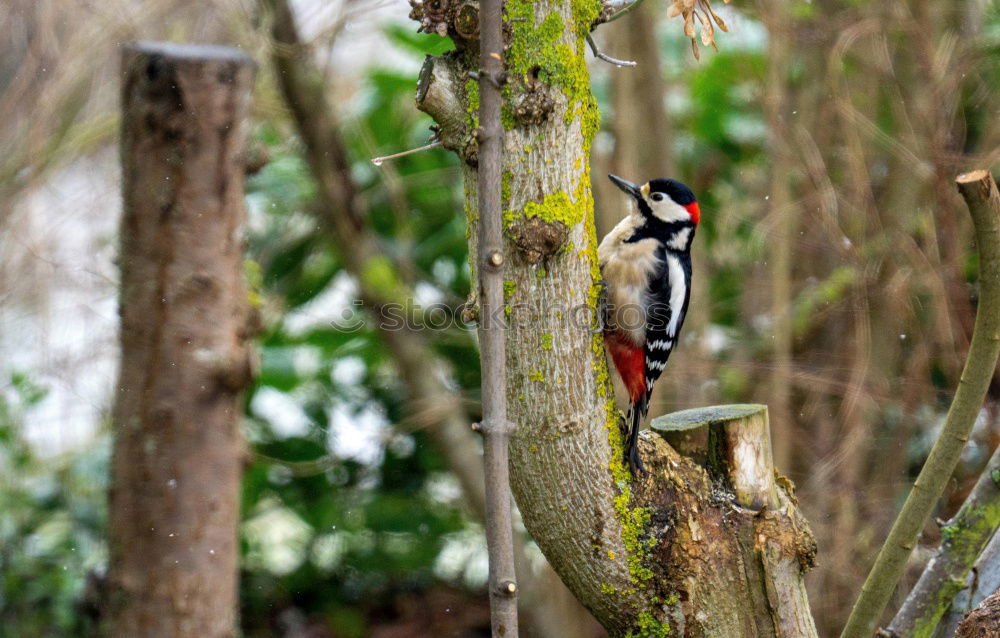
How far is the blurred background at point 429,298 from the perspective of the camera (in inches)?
162

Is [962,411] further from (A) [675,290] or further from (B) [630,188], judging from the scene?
(B) [630,188]

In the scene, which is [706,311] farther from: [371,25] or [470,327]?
[371,25]

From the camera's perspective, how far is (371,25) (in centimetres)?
460

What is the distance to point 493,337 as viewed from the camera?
4.97 feet

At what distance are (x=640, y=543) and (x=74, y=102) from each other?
3846 millimetres

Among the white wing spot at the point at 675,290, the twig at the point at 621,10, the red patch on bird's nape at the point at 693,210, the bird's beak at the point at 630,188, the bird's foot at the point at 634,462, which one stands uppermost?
the twig at the point at 621,10

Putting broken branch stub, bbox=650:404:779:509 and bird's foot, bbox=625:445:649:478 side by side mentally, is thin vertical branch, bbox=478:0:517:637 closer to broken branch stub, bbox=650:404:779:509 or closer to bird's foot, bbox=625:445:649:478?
bird's foot, bbox=625:445:649:478

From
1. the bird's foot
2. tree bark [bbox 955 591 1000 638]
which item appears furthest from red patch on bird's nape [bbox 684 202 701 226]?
tree bark [bbox 955 591 1000 638]

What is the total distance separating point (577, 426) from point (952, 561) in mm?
954

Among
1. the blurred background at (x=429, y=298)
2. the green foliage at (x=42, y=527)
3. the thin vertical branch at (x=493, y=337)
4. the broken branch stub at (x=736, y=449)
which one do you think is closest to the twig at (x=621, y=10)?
the thin vertical branch at (x=493, y=337)

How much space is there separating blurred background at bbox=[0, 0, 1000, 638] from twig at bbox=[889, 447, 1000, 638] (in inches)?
77.1

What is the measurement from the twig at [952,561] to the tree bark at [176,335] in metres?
1.89

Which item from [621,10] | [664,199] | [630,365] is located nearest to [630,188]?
Result: [664,199]

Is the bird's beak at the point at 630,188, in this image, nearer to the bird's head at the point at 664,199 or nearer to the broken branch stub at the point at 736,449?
the bird's head at the point at 664,199
